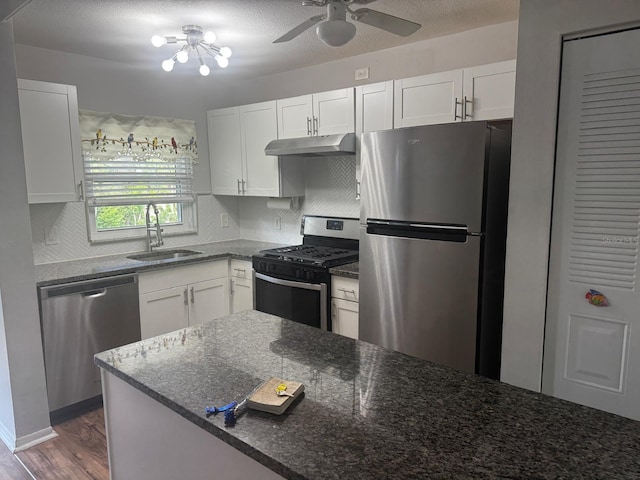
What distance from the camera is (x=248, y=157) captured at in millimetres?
3846

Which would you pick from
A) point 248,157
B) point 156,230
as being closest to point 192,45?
point 248,157

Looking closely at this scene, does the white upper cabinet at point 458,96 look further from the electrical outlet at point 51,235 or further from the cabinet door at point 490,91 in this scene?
the electrical outlet at point 51,235

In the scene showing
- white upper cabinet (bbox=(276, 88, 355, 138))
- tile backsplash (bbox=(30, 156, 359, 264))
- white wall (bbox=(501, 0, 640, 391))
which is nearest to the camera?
white wall (bbox=(501, 0, 640, 391))

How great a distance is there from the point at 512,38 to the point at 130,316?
10.2ft

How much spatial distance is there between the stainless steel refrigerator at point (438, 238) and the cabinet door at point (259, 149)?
1.24m

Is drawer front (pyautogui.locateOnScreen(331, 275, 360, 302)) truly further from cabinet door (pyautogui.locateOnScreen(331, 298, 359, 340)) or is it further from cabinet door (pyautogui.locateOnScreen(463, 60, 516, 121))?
cabinet door (pyautogui.locateOnScreen(463, 60, 516, 121))

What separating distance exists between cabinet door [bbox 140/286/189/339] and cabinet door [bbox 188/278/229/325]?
0.07 metres

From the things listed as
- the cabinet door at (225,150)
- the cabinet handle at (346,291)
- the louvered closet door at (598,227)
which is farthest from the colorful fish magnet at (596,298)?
the cabinet door at (225,150)

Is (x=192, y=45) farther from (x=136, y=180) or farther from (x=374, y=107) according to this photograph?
(x=136, y=180)

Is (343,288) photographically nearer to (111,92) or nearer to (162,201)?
(162,201)

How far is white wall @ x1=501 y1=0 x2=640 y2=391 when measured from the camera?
180cm

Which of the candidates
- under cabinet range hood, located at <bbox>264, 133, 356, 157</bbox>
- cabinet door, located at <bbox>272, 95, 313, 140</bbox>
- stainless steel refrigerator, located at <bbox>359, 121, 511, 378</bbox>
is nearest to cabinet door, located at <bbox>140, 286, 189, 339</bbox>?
under cabinet range hood, located at <bbox>264, 133, 356, 157</bbox>

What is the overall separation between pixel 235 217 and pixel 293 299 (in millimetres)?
1683

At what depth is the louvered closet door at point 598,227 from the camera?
1.70 m
